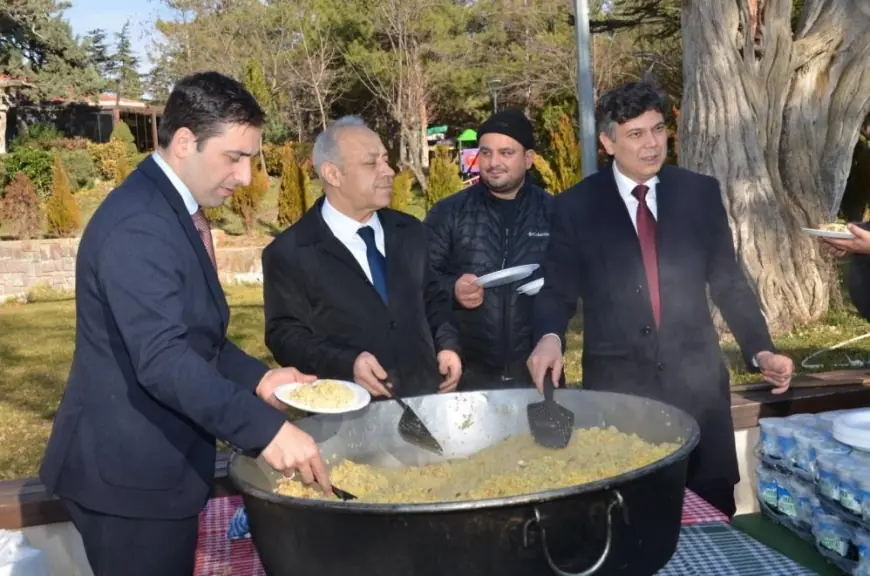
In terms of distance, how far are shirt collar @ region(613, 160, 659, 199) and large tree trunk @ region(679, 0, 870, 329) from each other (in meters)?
5.69

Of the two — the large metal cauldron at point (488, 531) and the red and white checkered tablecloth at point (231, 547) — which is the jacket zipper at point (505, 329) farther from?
the large metal cauldron at point (488, 531)

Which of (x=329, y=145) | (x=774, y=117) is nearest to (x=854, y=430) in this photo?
(x=329, y=145)

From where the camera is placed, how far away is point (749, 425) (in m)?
3.02

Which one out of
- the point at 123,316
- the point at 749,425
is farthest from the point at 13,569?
the point at 749,425

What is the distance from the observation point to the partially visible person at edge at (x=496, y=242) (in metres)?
3.49

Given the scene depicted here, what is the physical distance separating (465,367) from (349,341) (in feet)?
3.08

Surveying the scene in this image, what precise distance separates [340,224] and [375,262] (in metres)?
0.17

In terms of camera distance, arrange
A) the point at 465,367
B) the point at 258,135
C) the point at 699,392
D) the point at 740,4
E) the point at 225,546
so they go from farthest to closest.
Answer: the point at 740,4 < the point at 465,367 < the point at 699,392 < the point at 225,546 < the point at 258,135

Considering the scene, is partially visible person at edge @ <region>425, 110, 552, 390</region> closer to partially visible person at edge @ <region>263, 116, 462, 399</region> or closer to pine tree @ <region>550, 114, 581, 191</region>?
partially visible person at edge @ <region>263, 116, 462, 399</region>

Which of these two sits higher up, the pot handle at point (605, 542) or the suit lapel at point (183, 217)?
the suit lapel at point (183, 217)

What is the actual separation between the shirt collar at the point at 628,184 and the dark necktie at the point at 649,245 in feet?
0.06

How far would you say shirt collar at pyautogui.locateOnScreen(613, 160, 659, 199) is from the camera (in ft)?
8.69

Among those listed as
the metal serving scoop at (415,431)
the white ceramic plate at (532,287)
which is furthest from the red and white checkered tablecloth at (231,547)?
the white ceramic plate at (532,287)

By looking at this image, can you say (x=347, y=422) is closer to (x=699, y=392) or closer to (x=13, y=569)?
(x=13, y=569)
